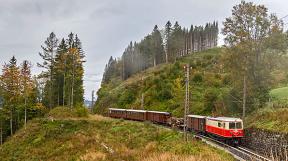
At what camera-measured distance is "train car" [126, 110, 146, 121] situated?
5872 cm

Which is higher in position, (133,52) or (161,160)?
(133,52)

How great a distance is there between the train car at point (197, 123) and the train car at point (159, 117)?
21.3ft

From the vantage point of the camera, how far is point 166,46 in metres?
120

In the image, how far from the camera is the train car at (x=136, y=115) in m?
58.7

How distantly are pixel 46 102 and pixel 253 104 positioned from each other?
2067 inches

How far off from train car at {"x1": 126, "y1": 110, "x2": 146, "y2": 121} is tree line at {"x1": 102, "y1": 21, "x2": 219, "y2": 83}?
55036mm

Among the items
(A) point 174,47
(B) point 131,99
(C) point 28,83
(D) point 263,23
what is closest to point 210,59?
(A) point 174,47

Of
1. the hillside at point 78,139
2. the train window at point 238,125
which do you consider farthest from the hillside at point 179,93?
the hillside at point 78,139

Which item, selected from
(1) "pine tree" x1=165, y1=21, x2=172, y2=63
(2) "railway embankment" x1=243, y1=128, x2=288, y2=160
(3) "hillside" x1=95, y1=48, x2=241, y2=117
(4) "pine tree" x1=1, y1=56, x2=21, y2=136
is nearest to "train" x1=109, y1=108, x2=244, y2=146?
(2) "railway embankment" x1=243, y1=128, x2=288, y2=160

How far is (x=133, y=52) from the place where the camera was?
14450cm

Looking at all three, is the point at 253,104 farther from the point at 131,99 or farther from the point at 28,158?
the point at 131,99

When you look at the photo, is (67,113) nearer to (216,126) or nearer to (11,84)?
(11,84)

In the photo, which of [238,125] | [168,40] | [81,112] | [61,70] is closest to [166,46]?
[168,40]

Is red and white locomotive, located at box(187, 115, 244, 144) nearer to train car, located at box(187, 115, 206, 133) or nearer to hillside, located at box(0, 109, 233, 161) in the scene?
train car, located at box(187, 115, 206, 133)
